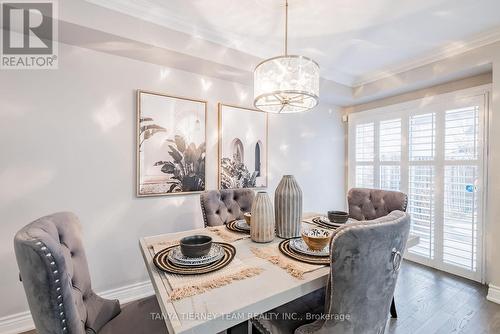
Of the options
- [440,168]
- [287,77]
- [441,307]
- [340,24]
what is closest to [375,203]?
[441,307]

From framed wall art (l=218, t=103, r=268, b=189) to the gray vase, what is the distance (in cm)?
123

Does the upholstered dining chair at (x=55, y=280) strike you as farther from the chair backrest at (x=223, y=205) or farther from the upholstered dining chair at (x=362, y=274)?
the chair backrest at (x=223, y=205)

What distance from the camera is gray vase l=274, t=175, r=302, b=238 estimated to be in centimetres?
139

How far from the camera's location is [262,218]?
1344 millimetres

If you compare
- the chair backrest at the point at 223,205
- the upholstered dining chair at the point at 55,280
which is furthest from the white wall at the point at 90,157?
the upholstered dining chair at the point at 55,280

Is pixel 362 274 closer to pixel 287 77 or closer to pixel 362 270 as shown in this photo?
pixel 362 270

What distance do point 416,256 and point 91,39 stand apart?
404 cm

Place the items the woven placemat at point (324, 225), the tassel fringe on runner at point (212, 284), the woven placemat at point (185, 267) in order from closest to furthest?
1. the tassel fringe on runner at point (212, 284)
2. the woven placemat at point (185, 267)
3. the woven placemat at point (324, 225)

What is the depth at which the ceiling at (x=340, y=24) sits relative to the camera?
1744 millimetres

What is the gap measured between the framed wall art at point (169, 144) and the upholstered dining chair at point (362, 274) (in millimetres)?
1702

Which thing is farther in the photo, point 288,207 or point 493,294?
point 493,294

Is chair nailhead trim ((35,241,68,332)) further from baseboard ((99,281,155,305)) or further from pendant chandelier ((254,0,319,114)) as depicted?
baseboard ((99,281,155,305))

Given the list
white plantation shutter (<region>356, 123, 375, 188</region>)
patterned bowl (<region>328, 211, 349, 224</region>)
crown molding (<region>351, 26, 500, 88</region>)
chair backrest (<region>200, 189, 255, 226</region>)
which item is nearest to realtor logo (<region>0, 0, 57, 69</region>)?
chair backrest (<region>200, 189, 255, 226</region>)

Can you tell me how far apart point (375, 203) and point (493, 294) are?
134 centimetres
